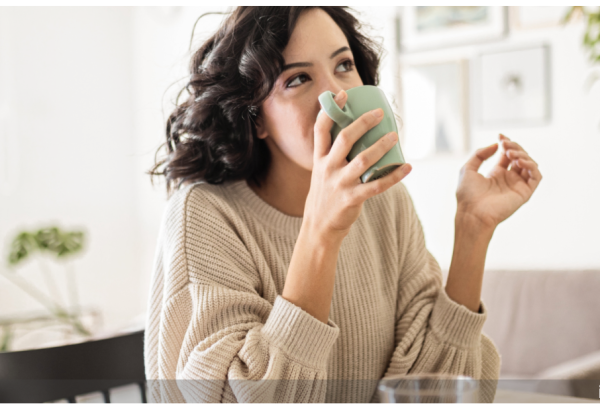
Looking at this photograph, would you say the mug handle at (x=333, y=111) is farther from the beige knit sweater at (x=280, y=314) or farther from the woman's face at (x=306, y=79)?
the beige knit sweater at (x=280, y=314)

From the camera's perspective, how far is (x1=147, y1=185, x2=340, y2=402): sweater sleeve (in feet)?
2.40

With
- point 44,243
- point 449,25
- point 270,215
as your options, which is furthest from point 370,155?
point 449,25

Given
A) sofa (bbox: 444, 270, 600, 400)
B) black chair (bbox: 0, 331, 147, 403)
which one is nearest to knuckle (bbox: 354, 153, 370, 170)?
black chair (bbox: 0, 331, 147, 403)

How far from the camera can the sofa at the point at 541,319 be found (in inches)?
79.1

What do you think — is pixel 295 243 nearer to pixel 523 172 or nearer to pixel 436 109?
pixel 523 172

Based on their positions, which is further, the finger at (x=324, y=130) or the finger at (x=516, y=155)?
the finger at (x=516, y=155)

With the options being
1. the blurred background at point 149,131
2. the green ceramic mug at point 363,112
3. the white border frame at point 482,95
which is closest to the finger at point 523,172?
the green ceramic mug at point 363,112

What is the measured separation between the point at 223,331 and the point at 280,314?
9 centimetres

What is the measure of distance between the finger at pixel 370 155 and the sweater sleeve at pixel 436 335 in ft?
1.26

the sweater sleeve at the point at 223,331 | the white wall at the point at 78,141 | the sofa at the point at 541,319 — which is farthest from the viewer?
the white wall at the point at 78,141

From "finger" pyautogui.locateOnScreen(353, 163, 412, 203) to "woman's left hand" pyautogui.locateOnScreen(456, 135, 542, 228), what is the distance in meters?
0.32

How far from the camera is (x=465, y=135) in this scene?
8.32 ft

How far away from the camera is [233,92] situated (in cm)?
93

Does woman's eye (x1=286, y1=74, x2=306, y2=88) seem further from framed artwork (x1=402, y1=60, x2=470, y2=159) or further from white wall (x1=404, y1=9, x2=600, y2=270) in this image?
framed artwork (x1=402, y1=60, x2=470, y2=159)
